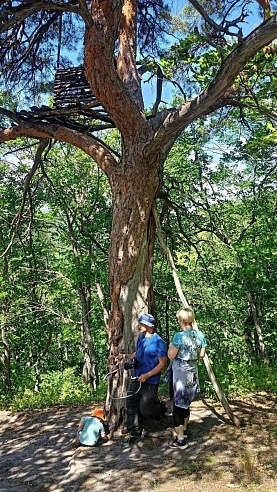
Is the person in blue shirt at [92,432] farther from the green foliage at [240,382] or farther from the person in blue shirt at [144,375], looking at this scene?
the green foliage at [240,382]

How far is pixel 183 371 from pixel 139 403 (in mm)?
643

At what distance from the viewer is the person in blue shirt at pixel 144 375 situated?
13.7 feet

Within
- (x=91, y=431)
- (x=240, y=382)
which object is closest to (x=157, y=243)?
(x=240, y=382)

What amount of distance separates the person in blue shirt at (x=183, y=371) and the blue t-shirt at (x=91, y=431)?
79cm

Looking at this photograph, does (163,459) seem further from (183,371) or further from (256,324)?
(256,324)

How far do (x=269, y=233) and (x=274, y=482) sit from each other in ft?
28.2

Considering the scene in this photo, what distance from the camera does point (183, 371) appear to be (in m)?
4.03

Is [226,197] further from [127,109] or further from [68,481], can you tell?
[68,481]

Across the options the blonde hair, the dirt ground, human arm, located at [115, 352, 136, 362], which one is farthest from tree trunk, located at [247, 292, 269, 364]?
the blonde hair

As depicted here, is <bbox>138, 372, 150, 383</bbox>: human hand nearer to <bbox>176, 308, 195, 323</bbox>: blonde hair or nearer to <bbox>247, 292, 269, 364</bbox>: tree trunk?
<bbox>176, 308, 195, 323</bbox>: blonde hair

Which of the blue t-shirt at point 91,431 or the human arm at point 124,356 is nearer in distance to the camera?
the blue t-shirt at point 91,431

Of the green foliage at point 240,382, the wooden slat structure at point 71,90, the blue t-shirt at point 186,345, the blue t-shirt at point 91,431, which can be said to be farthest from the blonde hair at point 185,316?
the wooden slat structure at point 71,90

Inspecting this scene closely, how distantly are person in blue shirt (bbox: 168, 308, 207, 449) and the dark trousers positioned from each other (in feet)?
1.01

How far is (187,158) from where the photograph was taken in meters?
13.2
